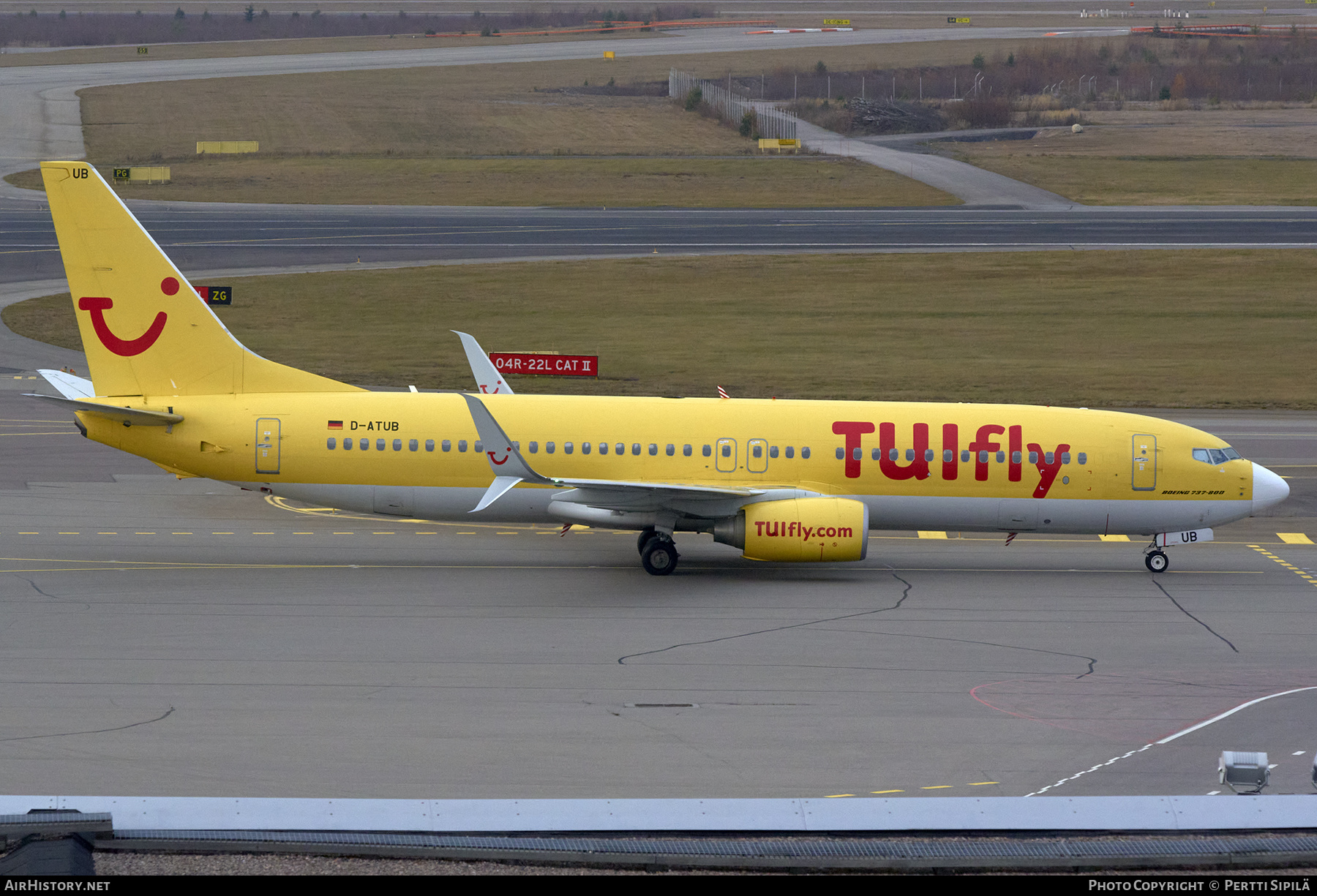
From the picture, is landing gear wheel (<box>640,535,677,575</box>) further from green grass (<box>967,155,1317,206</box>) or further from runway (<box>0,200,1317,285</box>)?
green grass (<box>967,155,1317,206</box>)

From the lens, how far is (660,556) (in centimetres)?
3155

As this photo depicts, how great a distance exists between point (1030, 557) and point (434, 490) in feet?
51.3

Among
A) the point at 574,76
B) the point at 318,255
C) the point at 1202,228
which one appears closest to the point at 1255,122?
the point at 1202,228

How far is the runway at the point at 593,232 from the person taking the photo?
7675 cm

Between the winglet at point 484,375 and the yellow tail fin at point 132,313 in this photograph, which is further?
the winglet at point 484,375

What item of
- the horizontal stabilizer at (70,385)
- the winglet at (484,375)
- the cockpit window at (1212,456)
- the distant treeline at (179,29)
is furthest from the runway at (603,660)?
the distant treeline at (179,29)

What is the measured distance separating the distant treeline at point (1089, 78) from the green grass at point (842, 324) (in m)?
72.4

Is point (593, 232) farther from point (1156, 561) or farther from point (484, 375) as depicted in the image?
point (1156, 561)

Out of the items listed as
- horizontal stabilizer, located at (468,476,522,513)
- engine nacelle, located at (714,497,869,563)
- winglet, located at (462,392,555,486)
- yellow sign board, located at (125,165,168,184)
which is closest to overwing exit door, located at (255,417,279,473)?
winglet, located at (462,392,555,486)

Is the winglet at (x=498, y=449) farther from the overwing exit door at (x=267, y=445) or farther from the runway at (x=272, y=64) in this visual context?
the runway at (x=272, y=64)

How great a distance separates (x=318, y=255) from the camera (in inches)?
3017

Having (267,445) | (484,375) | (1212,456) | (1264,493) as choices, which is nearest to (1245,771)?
(1212,456)

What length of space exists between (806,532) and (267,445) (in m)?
13.3
